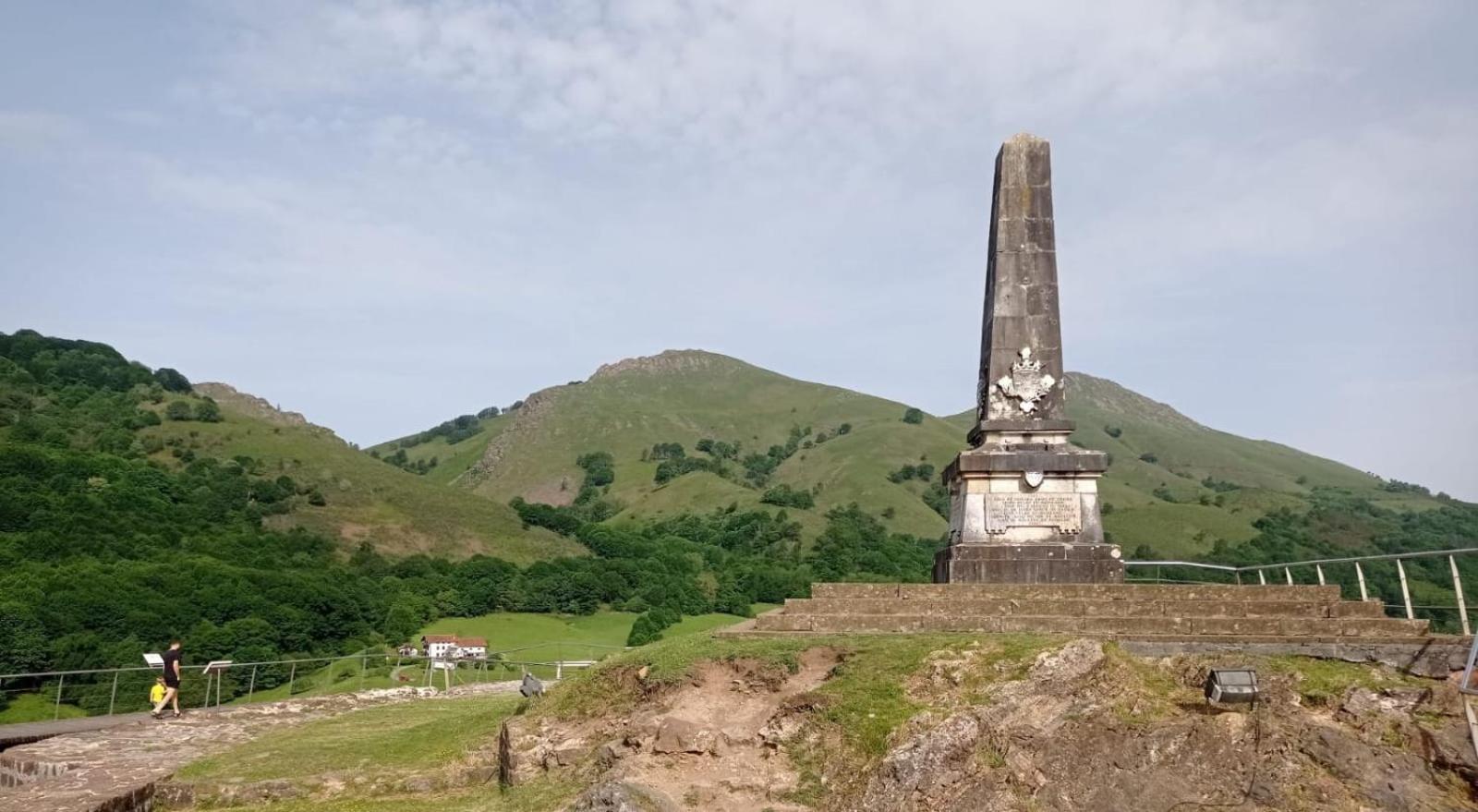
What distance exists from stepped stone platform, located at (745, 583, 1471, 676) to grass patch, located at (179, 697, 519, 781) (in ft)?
11.8

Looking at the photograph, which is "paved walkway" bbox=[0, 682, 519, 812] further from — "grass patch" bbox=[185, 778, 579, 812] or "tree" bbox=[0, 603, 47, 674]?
"tree" bbox=[0, 603, 47, 674]

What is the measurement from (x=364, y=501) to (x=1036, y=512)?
264 feet

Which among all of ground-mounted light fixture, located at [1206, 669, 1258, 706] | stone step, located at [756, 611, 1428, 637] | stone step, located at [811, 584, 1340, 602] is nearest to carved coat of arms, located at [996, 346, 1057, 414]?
stone step, located at [811, 584, 1340, 602]

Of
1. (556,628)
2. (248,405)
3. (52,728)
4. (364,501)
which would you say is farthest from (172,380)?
(52,728)

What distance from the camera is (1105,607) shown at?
460 inches

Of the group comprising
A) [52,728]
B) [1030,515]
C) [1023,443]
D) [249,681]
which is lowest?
[249,681]

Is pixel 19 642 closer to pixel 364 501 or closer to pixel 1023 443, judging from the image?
pixel 364 501

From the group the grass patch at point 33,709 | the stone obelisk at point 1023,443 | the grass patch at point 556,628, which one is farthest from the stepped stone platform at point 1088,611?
the grass patch at point 556,628

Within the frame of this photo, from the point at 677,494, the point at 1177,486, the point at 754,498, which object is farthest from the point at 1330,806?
the point at 1177,486

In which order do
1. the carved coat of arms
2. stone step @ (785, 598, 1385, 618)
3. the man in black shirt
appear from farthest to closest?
the man in black shirt
the carved coat of arms
stone step @ (785, 598, 1385, 618)

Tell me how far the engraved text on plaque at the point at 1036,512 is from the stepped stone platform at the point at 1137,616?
7.84 ft

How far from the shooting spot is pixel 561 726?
1074cm

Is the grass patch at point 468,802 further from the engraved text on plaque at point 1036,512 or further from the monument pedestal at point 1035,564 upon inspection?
the engraved text on plaque at point 1036,512

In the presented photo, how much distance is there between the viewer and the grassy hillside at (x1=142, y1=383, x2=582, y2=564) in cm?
8150
